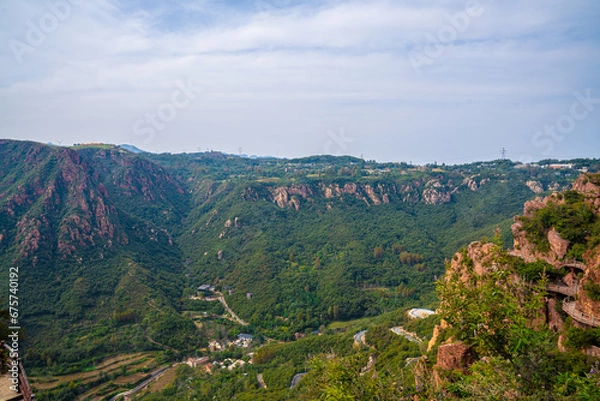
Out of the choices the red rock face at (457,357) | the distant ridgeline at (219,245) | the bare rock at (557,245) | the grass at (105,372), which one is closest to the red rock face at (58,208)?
the distant ridgeline at (219,245)

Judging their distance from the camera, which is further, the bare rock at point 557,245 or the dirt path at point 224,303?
the dirt path at point 224,303

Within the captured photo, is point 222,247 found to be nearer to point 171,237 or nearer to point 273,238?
point 273,238

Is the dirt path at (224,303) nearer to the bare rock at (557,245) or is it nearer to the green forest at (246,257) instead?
the green forest at (246,257)

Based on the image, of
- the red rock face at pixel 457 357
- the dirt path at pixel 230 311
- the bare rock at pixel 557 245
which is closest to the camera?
the red rock face at pixel 457 357

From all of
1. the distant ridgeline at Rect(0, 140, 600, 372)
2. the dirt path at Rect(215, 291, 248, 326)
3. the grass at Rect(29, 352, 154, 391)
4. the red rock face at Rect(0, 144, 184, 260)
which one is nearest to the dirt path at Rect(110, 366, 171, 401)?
the grass at Rect(29, 352, 154, 391)

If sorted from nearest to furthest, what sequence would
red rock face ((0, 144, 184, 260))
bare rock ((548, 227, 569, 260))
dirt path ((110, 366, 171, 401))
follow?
bare rock ((548, 227, 569, 260))
dirt path ((110, 366, 171, 401))
red rock face ((0, 144, 184, 260))

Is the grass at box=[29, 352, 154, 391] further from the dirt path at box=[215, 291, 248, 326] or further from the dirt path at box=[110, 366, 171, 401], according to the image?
the dirt path at box=[215, 291, 248, 326]

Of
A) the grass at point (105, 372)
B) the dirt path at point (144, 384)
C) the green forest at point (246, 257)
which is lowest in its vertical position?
the dirt path at point (144, 384)

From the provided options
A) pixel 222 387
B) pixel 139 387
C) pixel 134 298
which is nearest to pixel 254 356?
pixel 222 387
